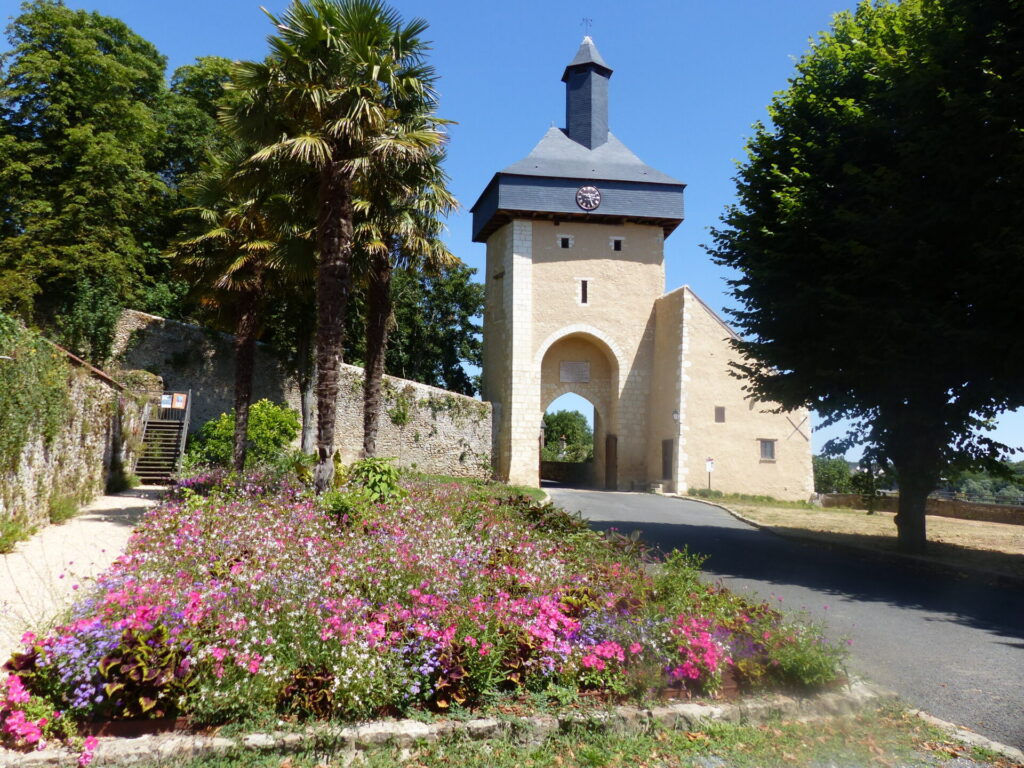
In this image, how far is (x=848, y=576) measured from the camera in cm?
901

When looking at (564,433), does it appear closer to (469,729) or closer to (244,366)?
(244,366)

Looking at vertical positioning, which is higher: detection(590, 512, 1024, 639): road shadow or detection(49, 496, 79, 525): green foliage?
detection(49, 496, 79, 525): green foliage

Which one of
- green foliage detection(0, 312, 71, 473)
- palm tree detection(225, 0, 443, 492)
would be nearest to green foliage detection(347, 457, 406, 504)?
palm tree detection(225, 0, 443, 492)

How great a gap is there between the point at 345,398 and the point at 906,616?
18.7 m

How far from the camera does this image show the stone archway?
96.5 ft

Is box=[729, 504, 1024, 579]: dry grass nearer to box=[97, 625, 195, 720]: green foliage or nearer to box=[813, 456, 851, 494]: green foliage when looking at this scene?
box=[97, 625, 195, 720]: green foliage

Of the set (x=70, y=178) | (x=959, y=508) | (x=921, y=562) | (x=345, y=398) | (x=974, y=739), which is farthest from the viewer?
(x=345, y=398)

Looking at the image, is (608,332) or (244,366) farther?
(608,332)

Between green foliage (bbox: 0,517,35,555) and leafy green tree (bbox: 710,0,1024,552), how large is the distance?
1040cm

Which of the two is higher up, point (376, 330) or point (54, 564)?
point (376, 330)

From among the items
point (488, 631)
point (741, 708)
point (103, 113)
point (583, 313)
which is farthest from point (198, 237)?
point (583, 313)

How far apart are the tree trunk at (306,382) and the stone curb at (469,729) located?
19.0m

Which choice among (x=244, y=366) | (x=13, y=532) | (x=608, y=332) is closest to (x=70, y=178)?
(x=244, y=366)

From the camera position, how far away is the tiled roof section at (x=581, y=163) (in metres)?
28.2
